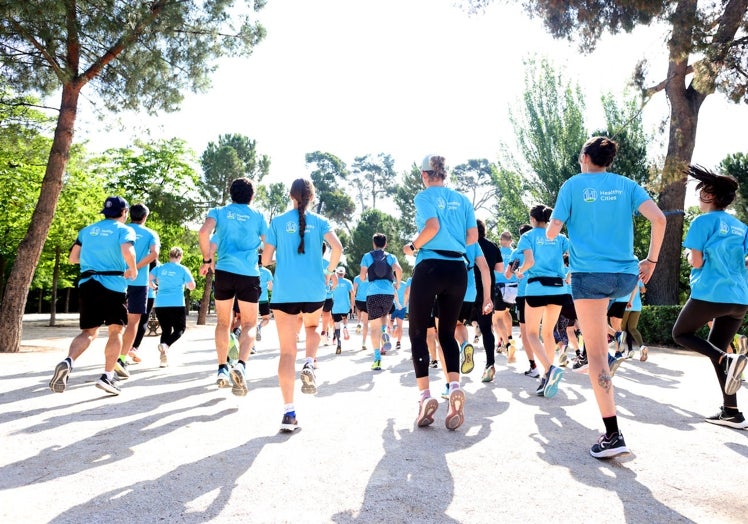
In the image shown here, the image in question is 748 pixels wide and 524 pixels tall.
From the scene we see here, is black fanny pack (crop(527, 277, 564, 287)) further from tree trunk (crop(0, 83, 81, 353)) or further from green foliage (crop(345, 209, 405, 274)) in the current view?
green foliage (crop(345, 209, 405, 274))

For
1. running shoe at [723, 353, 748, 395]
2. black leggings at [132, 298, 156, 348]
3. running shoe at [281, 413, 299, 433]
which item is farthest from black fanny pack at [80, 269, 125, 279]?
running shoe at [723, 353, 748, 395]

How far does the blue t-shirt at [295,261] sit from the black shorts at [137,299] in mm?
3566

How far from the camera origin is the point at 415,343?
4500mm

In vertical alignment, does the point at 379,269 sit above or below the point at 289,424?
above

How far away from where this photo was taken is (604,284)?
12.2ft

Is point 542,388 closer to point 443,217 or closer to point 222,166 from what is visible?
point 443,217

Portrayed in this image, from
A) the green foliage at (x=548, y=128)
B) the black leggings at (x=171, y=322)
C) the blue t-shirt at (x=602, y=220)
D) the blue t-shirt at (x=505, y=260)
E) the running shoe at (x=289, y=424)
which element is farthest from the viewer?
the green foliage at (x=548, y=128)

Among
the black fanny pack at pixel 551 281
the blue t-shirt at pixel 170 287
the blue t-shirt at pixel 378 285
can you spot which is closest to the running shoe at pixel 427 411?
the black fanny pack at pixel 551 281

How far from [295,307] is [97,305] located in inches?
103

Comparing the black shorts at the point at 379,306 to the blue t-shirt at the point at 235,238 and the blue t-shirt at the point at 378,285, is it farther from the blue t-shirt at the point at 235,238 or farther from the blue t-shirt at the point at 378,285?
the blue t-shirt at the point at 235,238

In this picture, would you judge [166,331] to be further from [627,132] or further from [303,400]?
[627,132]

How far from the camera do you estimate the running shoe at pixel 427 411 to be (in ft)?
13.9

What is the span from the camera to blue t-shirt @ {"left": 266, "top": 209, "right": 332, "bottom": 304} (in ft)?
14.6

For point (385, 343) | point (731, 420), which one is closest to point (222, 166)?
point (385, 343)
